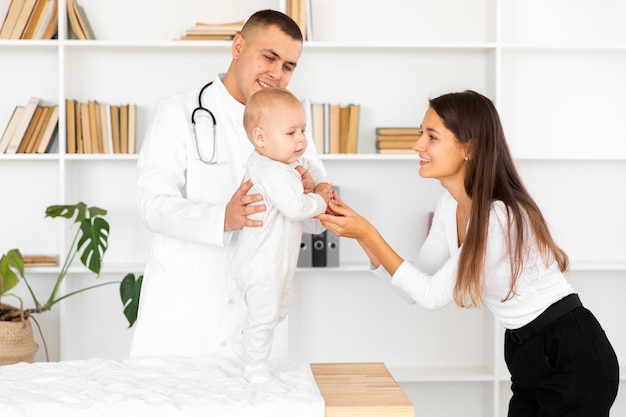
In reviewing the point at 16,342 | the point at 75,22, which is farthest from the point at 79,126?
the point at 16,342

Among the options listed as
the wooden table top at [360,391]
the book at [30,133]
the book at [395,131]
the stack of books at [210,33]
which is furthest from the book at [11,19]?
the wooden table top at [360,391]

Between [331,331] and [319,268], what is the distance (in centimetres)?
49

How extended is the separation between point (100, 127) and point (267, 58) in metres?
1.75

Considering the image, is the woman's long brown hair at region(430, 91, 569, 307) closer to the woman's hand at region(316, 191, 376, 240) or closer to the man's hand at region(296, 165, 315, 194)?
the woman's hand at region(316, 191, 376, 240)

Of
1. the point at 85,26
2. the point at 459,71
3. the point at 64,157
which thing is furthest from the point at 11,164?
the point at 459,71

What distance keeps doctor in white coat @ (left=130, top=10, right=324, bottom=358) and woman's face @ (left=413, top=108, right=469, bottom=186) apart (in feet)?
1.13

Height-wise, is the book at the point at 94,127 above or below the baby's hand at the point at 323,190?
above

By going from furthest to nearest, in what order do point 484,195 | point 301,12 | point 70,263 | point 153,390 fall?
1. point 301,12
2. point 70,263
3. point 484,195
4. point 153,390

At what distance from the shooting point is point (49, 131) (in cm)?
386

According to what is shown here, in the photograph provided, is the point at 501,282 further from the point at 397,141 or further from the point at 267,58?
the point at 397,141

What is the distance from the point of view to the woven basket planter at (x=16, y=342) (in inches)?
137

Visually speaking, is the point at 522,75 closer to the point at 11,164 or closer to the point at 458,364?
the point at 458,364

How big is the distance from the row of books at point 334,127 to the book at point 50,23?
1192 millimetres

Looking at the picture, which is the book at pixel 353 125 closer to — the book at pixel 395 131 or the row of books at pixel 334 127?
the row of books at pixel 334 127
